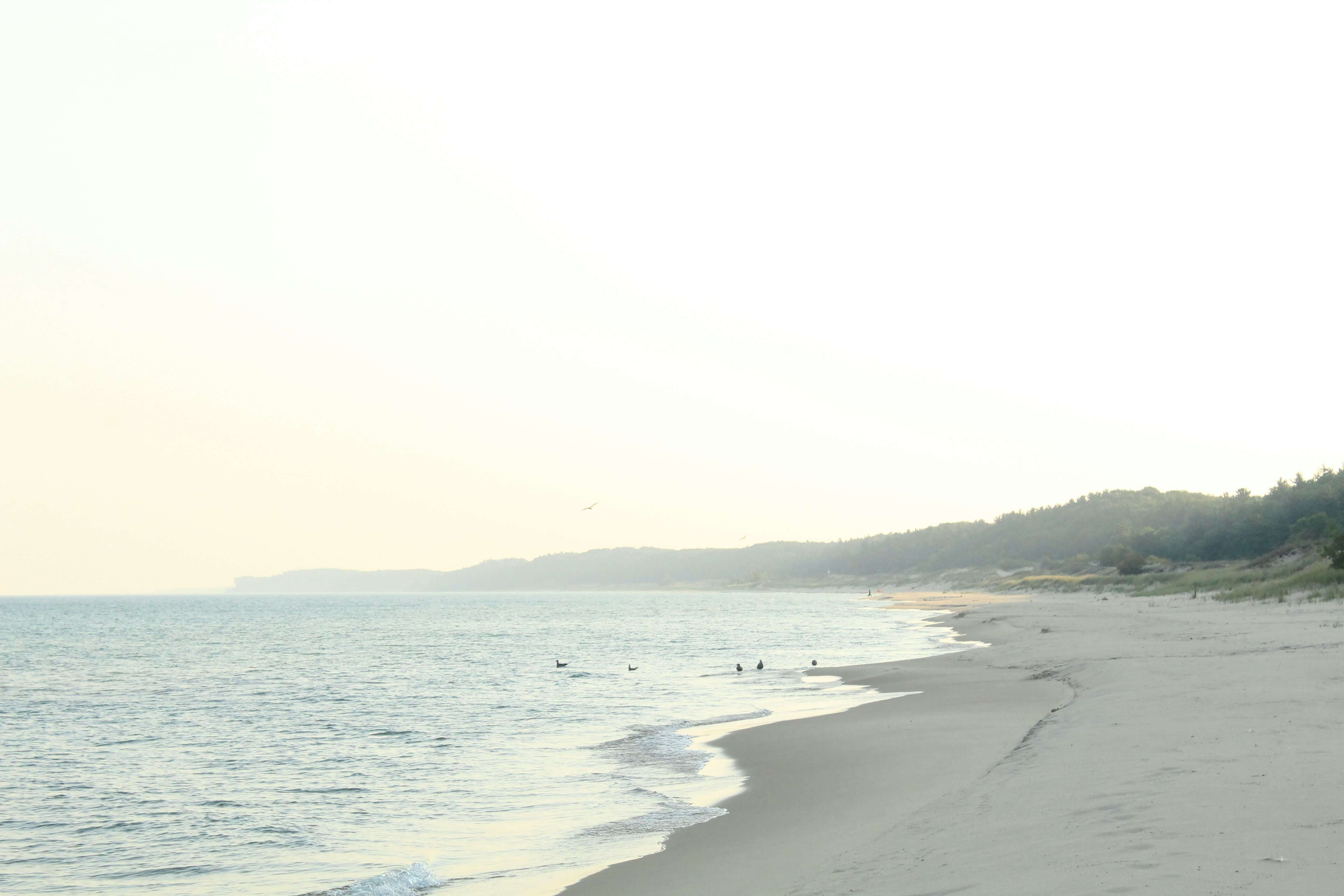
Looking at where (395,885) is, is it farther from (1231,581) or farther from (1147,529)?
(1147,529)

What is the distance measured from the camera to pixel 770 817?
42.8 feet

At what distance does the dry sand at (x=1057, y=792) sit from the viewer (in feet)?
23.6

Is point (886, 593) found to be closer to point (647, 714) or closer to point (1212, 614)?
Answer: point (1212, 614)

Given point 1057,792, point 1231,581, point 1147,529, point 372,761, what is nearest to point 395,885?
point 1057,792

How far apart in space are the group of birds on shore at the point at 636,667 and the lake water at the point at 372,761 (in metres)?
0.43

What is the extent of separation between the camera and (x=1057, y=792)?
1032 cm

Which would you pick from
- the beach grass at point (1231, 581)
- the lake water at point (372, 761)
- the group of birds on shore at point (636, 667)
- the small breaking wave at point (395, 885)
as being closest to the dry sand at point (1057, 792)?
the lake water at point (372, 761)

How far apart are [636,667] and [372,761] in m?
21.6

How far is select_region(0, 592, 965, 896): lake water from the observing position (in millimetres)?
12391

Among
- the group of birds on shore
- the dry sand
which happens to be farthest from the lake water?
the dry sand

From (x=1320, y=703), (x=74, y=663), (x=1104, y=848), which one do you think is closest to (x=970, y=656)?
(x=1320, y=703)

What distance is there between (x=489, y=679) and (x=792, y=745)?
20.6 m

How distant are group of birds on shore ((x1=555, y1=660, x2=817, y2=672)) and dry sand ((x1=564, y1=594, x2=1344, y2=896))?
485 inches

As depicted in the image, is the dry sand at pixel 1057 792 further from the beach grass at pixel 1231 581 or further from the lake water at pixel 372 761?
the beach grass at pixel 1231 581
